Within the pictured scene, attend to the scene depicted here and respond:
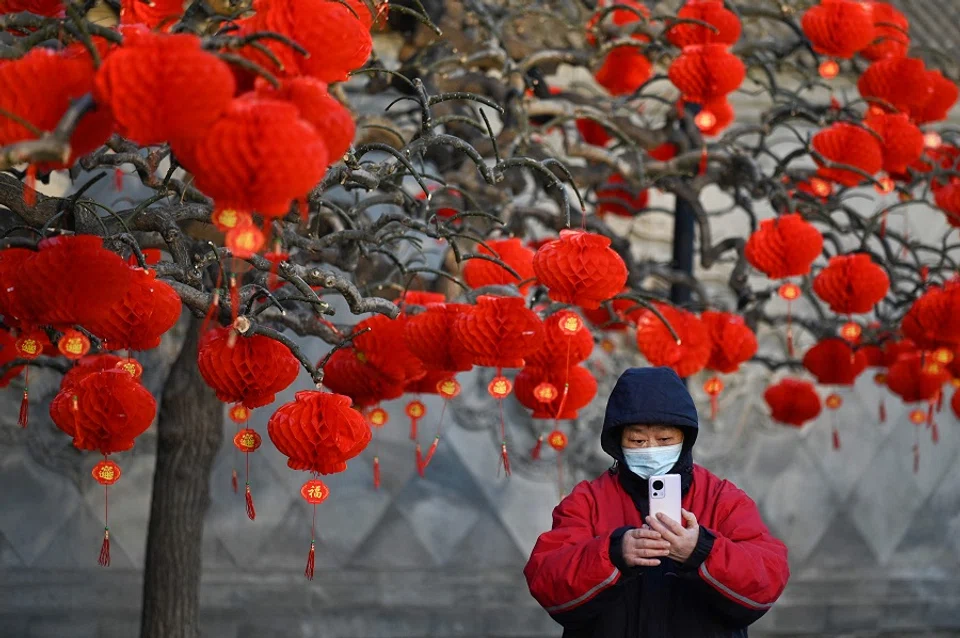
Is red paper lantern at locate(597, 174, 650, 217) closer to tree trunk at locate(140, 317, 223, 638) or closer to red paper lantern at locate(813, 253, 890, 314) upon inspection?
red paper lantern at locate(813, 253, 890, 314)

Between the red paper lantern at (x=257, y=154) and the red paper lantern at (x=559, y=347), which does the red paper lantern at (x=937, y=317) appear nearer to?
the red paper lantern at (x=559, y=347)

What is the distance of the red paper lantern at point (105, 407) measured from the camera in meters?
3.06

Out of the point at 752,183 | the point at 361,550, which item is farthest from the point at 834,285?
the point at 361,550

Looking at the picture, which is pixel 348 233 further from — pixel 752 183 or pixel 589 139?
pixel 589 139

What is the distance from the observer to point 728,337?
4.73 meters

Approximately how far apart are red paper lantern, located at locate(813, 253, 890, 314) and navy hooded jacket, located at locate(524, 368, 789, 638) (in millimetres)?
2198

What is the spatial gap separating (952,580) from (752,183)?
4180mm

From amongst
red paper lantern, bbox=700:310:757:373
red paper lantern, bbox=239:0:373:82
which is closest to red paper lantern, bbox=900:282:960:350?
red paper lantern, bbox=700:310:757:373

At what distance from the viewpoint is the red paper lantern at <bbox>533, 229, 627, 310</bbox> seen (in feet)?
10.5

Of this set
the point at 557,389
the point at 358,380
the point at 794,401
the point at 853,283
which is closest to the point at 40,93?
the point at 358,380

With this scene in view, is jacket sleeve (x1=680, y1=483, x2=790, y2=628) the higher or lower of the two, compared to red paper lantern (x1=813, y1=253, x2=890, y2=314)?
higher

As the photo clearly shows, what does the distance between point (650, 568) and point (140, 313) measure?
4.51ft

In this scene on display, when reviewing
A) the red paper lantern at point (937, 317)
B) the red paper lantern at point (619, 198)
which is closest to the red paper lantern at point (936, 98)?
the red paper lantern at point (937, 317)

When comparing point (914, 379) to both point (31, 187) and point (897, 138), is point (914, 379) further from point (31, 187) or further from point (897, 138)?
point (31, 187)
